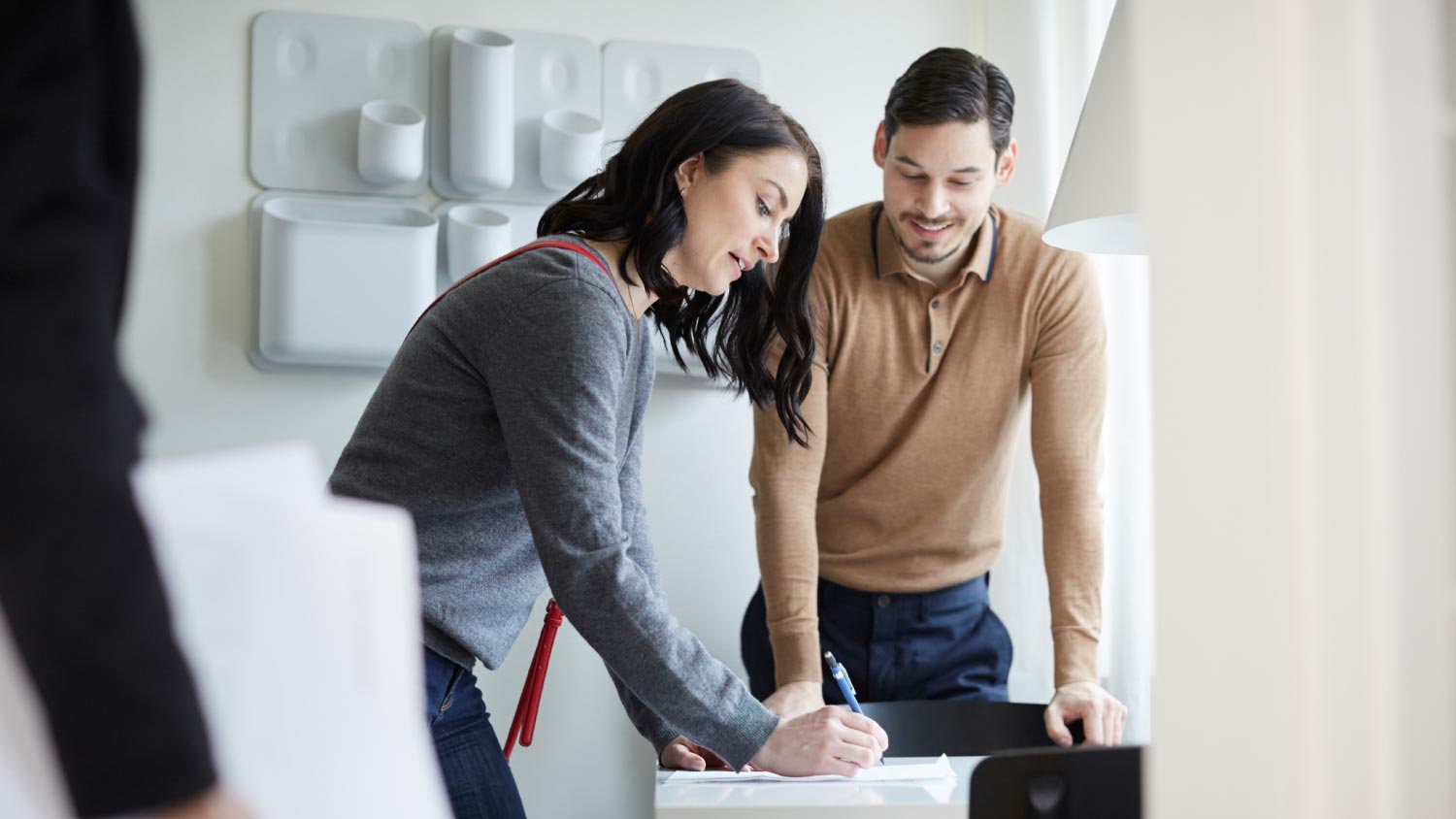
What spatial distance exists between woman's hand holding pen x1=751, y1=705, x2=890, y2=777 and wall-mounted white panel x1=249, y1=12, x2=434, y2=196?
1392 mm

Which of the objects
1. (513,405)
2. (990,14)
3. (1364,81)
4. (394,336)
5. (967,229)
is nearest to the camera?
(1364,81)

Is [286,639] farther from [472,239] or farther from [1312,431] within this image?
[472,239]

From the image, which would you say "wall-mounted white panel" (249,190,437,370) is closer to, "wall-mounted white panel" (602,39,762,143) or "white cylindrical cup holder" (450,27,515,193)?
"white cylindrical cup holder" (450,27,515,193)

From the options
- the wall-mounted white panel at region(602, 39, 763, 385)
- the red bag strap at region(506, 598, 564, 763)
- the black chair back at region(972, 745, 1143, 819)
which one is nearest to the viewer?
the black chair back at region(972, 745, 1143, 819)

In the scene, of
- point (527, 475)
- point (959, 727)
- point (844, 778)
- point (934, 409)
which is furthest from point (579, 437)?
point (934, 409)

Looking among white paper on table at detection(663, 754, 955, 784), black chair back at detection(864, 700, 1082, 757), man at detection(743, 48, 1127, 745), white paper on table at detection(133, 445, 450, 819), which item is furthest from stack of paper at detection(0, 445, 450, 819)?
man at detection(743, 48, 1127, 745)

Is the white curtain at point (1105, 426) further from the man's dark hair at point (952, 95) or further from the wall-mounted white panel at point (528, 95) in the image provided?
the wall-mounted white panel at point (528, 95)

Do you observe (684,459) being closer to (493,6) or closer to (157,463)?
(493,6)

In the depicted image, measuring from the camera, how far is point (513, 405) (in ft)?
3.81

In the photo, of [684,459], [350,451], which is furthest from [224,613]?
[684,459]

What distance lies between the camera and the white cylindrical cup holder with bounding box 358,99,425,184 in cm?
220

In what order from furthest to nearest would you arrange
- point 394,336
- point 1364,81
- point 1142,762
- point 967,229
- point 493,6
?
point 493,6 → point 394,336 → point 967,229 → point 1142,762 → point 1364,81

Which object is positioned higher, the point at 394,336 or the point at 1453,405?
the point at 394,336

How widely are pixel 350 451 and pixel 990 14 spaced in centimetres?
181
